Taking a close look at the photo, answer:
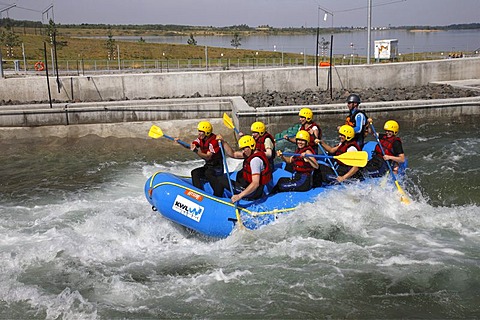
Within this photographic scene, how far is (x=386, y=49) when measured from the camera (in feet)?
112


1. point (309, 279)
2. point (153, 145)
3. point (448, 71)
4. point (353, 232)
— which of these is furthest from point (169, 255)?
point (448, 71)

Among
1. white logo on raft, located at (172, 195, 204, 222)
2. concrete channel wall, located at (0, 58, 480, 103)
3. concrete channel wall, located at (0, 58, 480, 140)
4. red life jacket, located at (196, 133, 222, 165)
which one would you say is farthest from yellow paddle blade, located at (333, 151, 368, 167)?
concrete channel wall, located at (0, 58, 480, 103)

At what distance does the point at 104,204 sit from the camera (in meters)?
10.5

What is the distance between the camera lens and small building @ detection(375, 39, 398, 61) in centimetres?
3388

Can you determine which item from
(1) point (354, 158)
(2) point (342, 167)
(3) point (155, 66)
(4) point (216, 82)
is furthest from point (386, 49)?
(1) point (354, 158)

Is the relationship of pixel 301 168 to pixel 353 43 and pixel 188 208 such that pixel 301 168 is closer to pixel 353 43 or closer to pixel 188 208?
pixel 188 208

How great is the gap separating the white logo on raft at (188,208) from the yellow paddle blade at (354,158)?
240 centimetres

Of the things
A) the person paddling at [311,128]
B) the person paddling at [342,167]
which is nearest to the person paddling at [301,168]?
the person paddling at [342,167]

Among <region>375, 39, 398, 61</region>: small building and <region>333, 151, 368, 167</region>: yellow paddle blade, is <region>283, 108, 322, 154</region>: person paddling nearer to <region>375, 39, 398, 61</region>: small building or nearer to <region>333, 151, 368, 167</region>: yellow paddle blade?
<region>333, 151, 368, 167</region>: yellow paddle blade

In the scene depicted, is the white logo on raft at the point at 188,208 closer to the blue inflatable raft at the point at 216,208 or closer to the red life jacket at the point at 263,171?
the blue inflatable raft at the point at 216,208

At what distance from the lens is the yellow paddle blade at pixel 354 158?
804cm

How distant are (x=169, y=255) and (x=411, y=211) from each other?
13.9ft

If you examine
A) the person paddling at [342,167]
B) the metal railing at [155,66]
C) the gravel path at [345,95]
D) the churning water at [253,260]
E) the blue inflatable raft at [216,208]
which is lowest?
the churning water at [253,260]

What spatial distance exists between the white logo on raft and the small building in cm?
2905
